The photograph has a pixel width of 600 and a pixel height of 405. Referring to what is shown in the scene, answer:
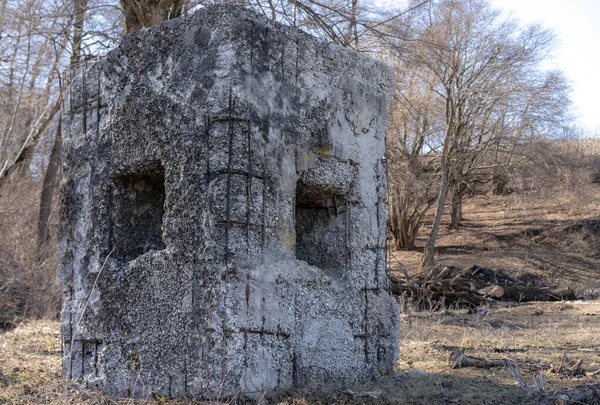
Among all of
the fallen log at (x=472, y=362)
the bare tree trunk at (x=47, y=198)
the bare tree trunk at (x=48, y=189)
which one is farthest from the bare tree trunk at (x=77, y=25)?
the fallen log at (x=472, y=362)

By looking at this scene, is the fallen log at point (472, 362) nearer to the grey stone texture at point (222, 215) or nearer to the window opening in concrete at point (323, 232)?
the grey stone texture at point (222, 215)

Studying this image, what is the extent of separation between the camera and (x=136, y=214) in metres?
4.21

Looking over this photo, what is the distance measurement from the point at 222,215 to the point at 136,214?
33.6 inches

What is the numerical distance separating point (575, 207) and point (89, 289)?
17.4 m

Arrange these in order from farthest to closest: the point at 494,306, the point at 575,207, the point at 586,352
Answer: the point at 575,207
the point at 494,306
the point at 586,352

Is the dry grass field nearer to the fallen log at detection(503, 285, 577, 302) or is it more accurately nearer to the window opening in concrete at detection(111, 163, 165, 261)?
the fallen log at detection(503, 285, 577, 302)

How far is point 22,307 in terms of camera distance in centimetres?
954

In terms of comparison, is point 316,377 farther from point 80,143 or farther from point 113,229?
point 80,143

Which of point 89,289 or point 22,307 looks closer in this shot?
point 89,289

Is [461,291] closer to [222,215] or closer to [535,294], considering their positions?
[535,294]

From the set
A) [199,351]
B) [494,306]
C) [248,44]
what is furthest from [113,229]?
[494,306]

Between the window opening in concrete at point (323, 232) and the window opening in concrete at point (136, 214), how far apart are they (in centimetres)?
92

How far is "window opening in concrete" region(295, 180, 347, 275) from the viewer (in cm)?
432

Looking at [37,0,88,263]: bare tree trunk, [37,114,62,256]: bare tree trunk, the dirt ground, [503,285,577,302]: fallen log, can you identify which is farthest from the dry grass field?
[37,114,62,256]: bare tree trunk
